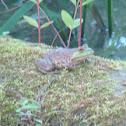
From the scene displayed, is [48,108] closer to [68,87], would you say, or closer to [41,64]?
[68,87]

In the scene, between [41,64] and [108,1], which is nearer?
[41,64]

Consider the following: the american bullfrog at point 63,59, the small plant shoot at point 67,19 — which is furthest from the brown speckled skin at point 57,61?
the small plant shoot at point 67,19

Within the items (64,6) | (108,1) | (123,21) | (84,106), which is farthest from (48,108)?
(64,6)

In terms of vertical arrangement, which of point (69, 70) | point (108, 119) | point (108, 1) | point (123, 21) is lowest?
point (108, 119)

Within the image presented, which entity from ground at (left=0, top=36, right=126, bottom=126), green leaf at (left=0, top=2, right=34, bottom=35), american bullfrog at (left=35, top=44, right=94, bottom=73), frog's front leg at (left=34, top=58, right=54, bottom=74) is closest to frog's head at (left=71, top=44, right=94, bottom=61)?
american bullfrog at (left=35, top=44, right=94, bottom=73)

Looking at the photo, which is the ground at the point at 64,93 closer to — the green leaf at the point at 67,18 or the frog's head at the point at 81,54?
the frog's head at the point at 81,54

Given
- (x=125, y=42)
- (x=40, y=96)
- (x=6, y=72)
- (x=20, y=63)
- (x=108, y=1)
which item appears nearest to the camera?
(x=40, y=96)
